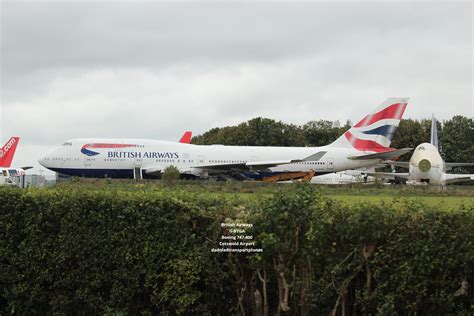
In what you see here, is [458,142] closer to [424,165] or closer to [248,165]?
[424,165]

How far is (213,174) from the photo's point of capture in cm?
4591

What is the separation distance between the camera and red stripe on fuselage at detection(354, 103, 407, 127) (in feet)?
158

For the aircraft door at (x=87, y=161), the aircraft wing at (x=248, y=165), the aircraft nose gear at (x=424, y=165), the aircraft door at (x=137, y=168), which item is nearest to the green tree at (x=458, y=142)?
the aircraft nose gear at (x=424, y=165)

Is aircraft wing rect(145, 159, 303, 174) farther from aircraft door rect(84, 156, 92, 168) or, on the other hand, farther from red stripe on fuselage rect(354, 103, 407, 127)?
red stripe on fuselage rect(354, 103, 407, 127)

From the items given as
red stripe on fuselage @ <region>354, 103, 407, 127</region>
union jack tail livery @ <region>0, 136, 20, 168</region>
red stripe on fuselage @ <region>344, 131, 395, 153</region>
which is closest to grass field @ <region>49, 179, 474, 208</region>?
red stripe on fuselage @ <region>354, 103, 407, 127</region>

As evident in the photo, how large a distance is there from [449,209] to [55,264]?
4.84m

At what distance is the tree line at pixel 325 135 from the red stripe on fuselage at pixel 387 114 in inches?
1170

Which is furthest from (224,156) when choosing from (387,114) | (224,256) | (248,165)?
(224,256)

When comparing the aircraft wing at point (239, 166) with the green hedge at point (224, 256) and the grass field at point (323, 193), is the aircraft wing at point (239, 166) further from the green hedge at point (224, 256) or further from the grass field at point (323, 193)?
the green hedge at point (224, 256)

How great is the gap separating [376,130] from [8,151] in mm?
32760

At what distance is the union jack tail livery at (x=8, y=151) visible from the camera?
194 ft

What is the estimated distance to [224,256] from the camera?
8.07 meters

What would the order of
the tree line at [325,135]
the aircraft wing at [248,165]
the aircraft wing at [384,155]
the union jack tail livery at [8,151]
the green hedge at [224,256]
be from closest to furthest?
Result: the green hedge at [224,256], the aircraft wing at [248,165], the aircraft wing at [384,155], the union jack tail livery at [8,151], the tree line at [325,135]

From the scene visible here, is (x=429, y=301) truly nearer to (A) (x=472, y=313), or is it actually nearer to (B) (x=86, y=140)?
(A) (x=472, y=313)
